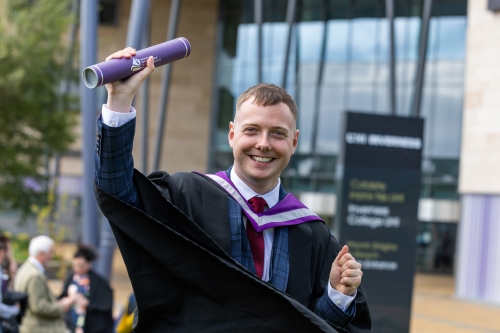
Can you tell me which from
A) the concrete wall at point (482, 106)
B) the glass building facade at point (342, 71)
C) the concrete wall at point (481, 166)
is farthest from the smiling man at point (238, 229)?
the glass building facade at point (342, 71)

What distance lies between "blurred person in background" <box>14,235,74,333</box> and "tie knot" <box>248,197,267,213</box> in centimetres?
559

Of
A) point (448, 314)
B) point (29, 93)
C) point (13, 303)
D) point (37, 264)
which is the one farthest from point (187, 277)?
point (29, 93)

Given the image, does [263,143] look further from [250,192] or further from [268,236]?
[268,236]

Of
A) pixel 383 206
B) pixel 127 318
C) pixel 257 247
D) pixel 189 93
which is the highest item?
pixel 189 93

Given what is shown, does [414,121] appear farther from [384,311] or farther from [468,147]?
[468,147]

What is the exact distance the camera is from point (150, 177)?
2561 mm

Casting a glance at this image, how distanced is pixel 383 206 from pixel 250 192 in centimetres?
651

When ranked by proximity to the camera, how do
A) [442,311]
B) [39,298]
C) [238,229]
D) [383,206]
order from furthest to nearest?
[442,311]
[383,206]
[39,298]
[238,229]

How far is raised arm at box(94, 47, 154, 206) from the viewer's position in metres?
2.25

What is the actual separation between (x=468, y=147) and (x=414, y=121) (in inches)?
544

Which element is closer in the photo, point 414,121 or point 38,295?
point 38,295

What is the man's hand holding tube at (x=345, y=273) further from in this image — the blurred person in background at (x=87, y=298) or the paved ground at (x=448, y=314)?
the paved ground at (x=448, y=314)

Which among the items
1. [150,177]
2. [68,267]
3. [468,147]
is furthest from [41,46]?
[150,177]

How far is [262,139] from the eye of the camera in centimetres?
248
